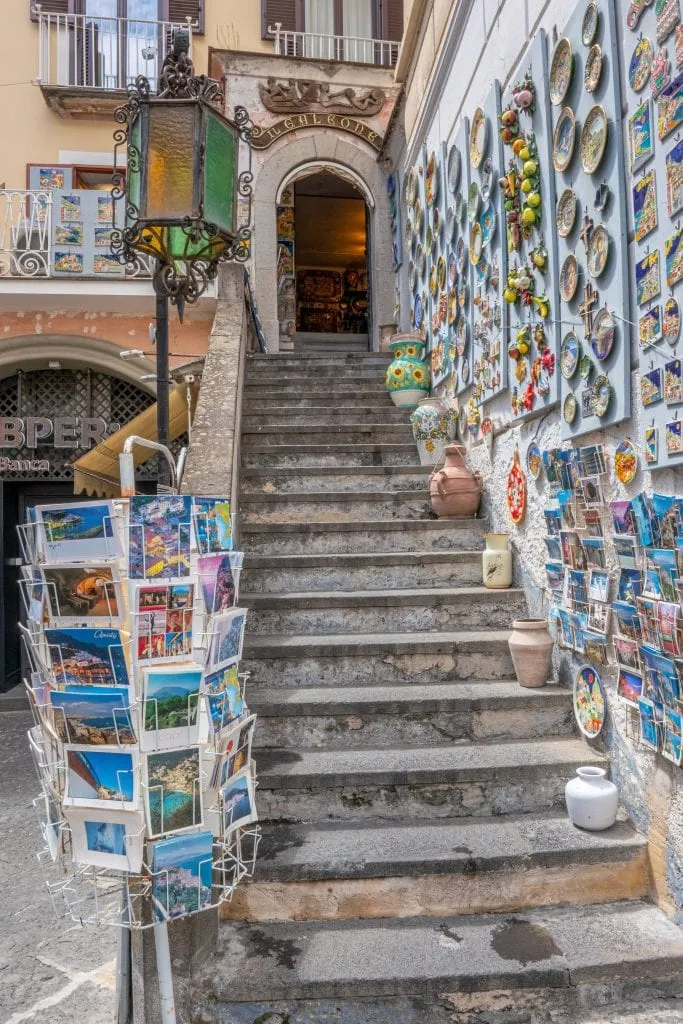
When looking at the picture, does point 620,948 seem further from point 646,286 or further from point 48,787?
point 646,286

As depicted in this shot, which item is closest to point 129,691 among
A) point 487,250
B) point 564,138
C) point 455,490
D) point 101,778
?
point 101,778

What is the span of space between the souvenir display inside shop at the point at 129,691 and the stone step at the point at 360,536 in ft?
8.41

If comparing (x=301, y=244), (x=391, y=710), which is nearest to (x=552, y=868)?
(x=391, y=710)

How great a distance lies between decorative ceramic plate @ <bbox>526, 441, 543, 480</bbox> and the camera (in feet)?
12.6

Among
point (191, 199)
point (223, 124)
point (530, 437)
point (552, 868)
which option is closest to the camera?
point (191, 199)

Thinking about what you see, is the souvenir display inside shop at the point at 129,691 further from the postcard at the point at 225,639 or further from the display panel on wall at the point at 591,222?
the display panel on wall at the point at 591,222

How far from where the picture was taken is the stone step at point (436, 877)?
2.66 m

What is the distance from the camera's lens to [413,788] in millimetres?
3041

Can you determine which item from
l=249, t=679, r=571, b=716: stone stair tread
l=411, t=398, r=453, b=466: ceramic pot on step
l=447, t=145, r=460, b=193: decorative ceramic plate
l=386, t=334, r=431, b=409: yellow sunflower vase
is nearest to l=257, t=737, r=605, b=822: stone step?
l=249, t=679, r=571, b=716: stone stair tread

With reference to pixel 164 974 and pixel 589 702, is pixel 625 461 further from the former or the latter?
pixel 164 974

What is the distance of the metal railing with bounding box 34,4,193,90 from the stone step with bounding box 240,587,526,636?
27.7 feet

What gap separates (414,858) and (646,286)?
223 centimetres

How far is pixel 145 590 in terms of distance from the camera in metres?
1.85

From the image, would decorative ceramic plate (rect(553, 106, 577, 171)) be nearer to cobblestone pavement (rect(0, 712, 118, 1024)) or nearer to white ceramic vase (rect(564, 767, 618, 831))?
white ceramic vase (rect(564, 767, 618, 831))
